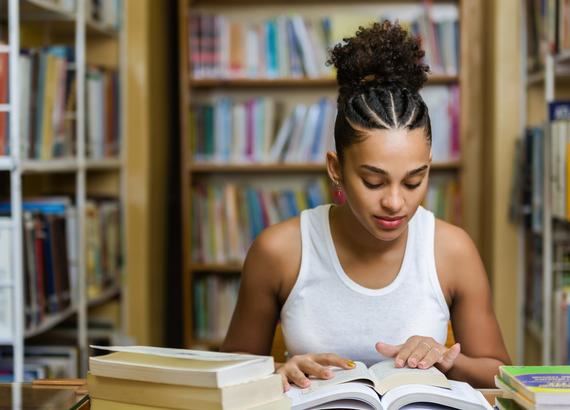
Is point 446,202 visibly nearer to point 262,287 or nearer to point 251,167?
point 251,167

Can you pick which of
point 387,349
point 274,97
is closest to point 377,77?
point 387,349

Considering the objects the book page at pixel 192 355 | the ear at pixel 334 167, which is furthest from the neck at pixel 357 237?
the book page at pixel 192 355

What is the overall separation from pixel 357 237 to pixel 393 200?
269 millimetres

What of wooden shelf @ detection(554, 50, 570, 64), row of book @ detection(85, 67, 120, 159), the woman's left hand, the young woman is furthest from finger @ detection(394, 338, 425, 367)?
row of book @ detection(85, 67, 120, 159)

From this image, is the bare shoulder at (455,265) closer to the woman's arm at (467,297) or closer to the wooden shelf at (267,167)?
the woman's arm at (467,297)

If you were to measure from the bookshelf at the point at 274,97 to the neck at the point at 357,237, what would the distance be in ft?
6.28

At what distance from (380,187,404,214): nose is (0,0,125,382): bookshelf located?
3.86 ft

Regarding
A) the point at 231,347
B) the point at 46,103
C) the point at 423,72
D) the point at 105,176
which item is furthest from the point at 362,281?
the point at 105,176

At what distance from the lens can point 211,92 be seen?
4.06m

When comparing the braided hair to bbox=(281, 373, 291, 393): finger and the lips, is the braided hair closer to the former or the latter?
the lips

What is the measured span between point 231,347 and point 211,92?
2.46 metres

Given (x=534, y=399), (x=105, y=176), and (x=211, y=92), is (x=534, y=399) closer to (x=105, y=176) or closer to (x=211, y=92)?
(x=105, y=176)

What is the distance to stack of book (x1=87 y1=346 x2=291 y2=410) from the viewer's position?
1058 millimetres

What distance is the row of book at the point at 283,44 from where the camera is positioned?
3.68 m
